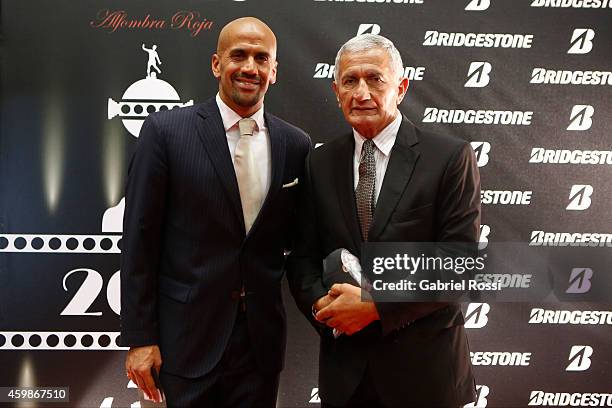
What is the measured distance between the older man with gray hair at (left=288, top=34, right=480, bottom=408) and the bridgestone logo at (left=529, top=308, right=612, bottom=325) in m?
1.66

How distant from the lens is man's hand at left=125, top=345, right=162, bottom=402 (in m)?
2.03

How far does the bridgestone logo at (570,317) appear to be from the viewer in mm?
3416

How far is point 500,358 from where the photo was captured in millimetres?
3412

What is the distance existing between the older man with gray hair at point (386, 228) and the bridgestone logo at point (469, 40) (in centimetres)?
147

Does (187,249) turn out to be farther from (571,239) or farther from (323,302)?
(571,239)

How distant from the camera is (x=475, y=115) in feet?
11.0

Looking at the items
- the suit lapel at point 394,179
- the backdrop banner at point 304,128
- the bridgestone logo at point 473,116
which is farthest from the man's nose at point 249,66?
the bridgestone logo at point 473,116

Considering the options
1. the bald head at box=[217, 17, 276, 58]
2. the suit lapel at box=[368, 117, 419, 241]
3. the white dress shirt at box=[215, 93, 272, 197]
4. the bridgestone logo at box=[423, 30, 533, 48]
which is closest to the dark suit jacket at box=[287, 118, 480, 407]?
the suit lapel at box=[368, 117, 419, 241]

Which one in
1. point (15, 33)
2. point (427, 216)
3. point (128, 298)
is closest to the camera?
point (427, 216)

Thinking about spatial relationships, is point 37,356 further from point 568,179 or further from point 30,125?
point 568,179

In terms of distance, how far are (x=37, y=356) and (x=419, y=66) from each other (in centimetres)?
263

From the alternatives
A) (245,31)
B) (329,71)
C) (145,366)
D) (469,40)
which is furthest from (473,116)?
(145,366)

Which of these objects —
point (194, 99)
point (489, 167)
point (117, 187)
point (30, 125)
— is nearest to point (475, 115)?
point (489, 167)

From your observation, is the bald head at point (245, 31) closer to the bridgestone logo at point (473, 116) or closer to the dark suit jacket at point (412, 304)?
the dark suit jacket at point (412, 304)
